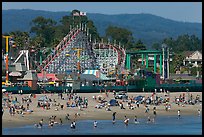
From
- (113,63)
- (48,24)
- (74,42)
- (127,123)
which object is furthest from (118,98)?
(48,24)

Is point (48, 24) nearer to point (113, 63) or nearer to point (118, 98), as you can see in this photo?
point (113, 63)

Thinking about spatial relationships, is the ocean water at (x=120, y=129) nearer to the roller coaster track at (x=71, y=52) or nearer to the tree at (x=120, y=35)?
the roller coaster track at (x=71, y=52)

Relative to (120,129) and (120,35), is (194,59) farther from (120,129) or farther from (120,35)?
(120,129)

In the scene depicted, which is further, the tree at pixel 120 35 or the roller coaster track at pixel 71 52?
the tree at pixel 120 35

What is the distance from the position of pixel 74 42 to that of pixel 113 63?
889cm

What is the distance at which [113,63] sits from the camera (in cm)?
9719

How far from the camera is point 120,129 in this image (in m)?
39.4

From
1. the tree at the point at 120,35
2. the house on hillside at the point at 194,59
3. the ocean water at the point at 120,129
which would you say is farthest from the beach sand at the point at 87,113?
the tree at the point at 120,35

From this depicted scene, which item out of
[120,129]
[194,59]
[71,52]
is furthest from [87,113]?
[194,59]

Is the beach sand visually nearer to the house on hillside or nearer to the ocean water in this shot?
the ocean water

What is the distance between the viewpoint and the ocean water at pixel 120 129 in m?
36.9

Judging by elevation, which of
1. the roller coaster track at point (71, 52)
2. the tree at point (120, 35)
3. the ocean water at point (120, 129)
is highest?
the tree at point (120, 35)

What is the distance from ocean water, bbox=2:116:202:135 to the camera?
36.9 meters

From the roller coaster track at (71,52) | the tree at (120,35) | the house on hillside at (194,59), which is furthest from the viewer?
the tree at (120,35)
